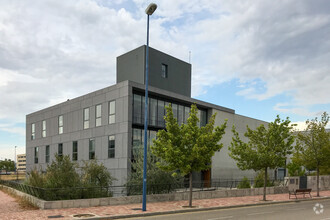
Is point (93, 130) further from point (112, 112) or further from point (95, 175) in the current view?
point (95, 175)

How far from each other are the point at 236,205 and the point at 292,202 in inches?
244

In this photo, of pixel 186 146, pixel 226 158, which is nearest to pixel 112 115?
pixel 186 146

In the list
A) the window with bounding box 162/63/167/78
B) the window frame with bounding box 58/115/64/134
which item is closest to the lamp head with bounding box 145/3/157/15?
the window with bounding box 162/63/167/78

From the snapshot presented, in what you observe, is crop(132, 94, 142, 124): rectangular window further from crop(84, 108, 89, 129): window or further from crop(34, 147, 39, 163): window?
crop(34, 147, 39, 163): window

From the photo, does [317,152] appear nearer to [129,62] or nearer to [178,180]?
[178,180]

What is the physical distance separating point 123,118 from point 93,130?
17.7 feet

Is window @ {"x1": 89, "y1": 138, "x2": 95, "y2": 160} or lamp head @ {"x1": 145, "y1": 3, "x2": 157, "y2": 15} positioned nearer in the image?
lamp head @ {"x1": 145, "y1": 3, "x2": 157, "y2": 15}

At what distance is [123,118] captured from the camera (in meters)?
28.5

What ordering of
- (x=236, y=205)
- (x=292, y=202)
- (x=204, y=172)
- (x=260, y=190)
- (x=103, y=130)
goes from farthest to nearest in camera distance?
(x=204, y=172) < (x=103, y=130) < (x=260, y=190) < (x=292, y=202) < (x=236, y=205)

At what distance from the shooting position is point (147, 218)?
14.5 meters

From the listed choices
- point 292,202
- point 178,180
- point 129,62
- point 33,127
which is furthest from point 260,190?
point 33,127

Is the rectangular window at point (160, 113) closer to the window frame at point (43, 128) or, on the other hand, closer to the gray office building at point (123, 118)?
the gray office building at point (123, 118)

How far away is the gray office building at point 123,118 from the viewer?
94.3 feet

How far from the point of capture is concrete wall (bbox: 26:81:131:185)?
2831 cm
